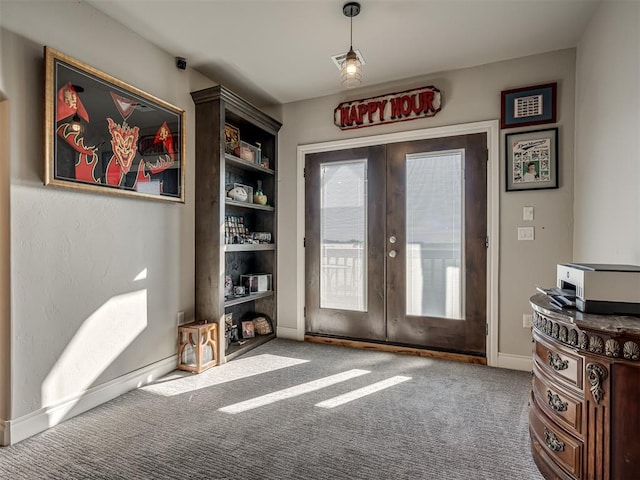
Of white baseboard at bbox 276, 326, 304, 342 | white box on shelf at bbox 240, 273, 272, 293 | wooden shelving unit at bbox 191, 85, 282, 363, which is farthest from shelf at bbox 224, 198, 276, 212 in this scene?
white baseboard at bbox 276, 326, 304, 342

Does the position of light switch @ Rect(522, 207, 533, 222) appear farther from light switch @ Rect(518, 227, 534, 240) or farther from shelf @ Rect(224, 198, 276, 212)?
shelf @ Rect(224, 198, 276, 212)

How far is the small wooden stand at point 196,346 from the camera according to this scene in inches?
111

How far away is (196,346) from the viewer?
9.23ft

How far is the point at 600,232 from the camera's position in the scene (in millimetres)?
2244

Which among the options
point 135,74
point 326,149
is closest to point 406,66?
point 326,149

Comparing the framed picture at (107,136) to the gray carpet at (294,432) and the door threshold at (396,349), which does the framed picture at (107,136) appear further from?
the door threshold at (396,349)

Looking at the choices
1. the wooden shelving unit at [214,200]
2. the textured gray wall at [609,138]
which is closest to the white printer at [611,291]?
the textured gray wall at [609,138]

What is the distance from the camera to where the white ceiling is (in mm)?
2275

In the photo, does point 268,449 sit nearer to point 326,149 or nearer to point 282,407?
point 282,407

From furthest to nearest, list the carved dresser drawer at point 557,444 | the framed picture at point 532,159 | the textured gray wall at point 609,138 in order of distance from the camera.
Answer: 1. the framed picture at point 532,159
2. the textured gray wall at point 609,138
3. the carved dresser drawer at point 557,444

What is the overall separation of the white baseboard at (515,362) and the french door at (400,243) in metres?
0.17

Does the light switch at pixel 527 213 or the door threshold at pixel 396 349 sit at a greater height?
the light switch at pixel 527 213

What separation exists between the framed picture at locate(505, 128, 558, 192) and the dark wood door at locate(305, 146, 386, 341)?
3.68ft

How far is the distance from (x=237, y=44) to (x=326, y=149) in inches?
51.6
